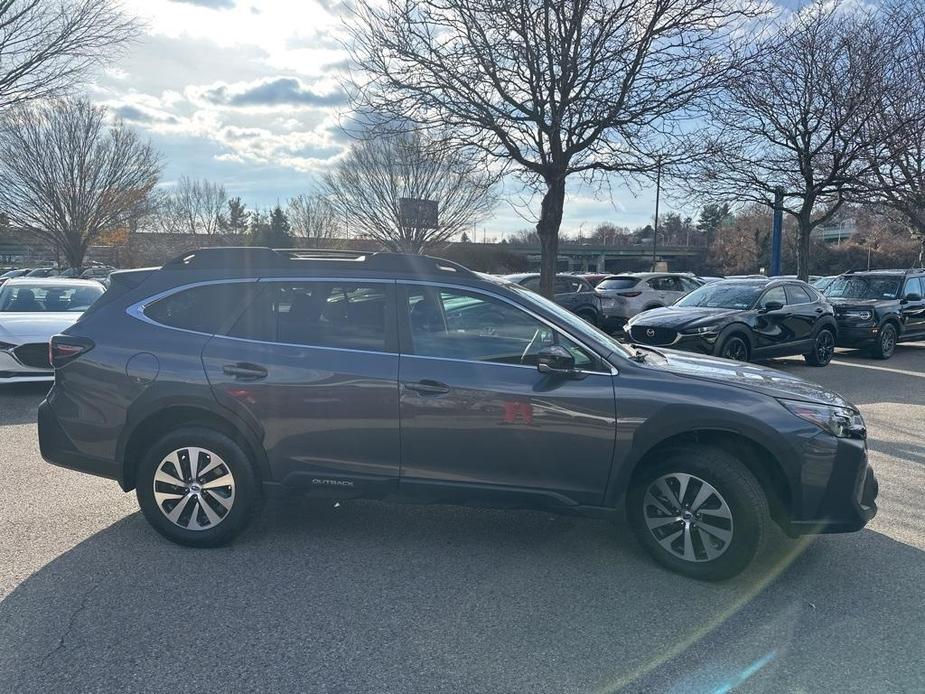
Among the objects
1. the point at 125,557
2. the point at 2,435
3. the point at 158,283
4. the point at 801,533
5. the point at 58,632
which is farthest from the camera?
the point at 2,435

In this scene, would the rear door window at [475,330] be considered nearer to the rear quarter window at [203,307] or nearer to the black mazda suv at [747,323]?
the rear quarter window at [203,307]

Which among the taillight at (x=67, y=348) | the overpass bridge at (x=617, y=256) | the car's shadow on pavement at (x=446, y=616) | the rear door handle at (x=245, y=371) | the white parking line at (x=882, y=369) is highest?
the overpass bridge at (x=617, y=256)

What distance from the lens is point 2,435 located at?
21.2ft

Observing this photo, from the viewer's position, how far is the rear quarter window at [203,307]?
4.00 m

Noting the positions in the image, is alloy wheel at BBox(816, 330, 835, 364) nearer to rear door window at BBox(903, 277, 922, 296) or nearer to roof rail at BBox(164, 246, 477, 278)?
rear door window at BBox(903, 277, 922, 296)

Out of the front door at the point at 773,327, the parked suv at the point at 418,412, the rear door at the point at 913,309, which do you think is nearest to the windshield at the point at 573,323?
the parked suv at the point at 418,412

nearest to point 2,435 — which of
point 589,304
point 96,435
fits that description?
point 96,435

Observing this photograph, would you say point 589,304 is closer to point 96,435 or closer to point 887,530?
point 887,530

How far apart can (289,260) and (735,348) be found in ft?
26.4

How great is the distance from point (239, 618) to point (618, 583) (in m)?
2.00

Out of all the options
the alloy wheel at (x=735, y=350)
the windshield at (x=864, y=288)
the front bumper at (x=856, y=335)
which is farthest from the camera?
the windshield at (x=864, y=288)

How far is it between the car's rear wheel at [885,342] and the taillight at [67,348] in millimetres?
13456

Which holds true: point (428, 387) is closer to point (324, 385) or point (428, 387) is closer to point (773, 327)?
point (324, 385)

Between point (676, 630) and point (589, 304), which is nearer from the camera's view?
point (676, 630)
